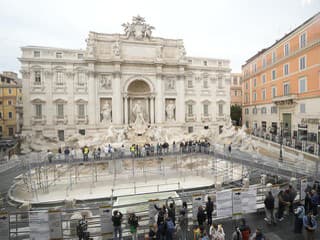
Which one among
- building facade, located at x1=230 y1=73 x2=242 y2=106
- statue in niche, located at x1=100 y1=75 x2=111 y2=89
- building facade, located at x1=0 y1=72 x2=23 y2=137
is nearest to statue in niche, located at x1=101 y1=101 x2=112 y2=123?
statue in niche, located at x1=100 y1=75 x2=111 y2=89

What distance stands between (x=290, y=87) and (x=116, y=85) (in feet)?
77.9

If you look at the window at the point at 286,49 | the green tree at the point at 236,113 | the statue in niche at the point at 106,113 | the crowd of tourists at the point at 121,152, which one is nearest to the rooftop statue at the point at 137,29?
the statue in niche at the point at 106,113

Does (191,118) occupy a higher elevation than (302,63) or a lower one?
lower

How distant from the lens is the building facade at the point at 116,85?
24.9 metres

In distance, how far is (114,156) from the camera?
1698 cm

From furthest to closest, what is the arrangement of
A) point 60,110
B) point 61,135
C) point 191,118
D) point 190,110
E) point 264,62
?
1. point 264,62
2. point 190,110
3. point 191,118
4. point 61,135
5. point 60,110

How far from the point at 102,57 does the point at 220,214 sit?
25.1 m

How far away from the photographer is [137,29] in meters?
27.0

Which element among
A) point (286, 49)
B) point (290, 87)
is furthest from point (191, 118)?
point (286, 49)

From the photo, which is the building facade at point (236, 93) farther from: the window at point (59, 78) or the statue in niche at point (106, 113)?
the window at point (59, 78)

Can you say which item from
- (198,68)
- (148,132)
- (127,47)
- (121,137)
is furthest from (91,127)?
(198,68)

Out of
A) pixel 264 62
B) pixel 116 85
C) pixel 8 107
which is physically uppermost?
pixel 264 62

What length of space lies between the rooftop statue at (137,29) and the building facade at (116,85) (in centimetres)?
13

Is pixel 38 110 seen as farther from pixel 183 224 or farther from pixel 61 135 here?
pixel 183 224
